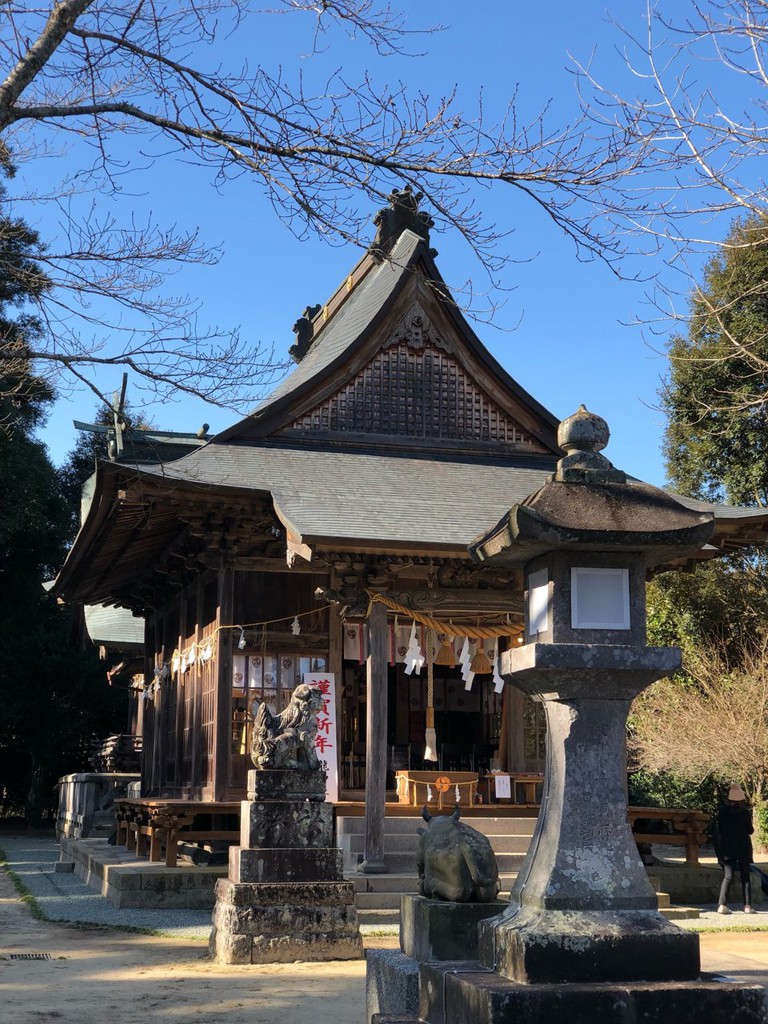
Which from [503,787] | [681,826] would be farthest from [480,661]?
[681,826]

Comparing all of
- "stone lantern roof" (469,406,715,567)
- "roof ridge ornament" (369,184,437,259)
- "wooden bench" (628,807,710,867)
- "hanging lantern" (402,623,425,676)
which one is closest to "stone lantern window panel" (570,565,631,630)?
"stone lantern roof" (469,406,715,567)

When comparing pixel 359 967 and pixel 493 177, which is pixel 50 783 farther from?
pixel 493 177

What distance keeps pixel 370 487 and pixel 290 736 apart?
554 centimetres

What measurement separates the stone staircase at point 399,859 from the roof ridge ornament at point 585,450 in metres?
7.14

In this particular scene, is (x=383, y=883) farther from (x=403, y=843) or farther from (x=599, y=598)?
(x=599, y=598)

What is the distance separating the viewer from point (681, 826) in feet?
44.1

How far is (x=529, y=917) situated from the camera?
191 inches

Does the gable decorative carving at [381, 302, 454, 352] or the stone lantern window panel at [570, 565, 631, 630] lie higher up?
the gable decorative carving at [381, 302, 454, 352]

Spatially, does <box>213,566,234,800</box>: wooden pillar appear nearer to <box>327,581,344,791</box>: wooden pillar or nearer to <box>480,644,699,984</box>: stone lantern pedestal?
<box>327,581,344,791</box>: wooden pillar

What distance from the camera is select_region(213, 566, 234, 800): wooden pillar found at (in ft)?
44.6

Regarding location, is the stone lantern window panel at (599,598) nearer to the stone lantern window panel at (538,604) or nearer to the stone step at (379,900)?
the stone lantern window panel at (538,604)

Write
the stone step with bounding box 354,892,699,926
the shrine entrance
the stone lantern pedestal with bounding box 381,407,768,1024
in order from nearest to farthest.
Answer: the stone lantern pedestal with bounding box 381,407,768,1024, the stone step with bounding box 354,892,699,926, the shrine entrance

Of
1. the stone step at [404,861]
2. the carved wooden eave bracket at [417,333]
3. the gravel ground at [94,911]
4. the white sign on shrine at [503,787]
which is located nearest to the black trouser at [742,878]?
the stone step at [404,861]

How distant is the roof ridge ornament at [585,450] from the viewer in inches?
212
